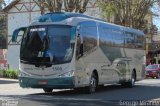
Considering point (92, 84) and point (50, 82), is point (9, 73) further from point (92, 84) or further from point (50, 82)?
point (50, 82)

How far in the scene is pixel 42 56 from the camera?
66.2 ft

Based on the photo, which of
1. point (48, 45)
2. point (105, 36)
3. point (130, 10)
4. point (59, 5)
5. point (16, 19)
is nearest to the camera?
point (48, 45)

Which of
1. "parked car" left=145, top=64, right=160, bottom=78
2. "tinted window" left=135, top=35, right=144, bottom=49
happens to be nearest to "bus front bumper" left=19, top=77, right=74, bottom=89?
"tinted window" left=135, top=35, right=144, bottom=49

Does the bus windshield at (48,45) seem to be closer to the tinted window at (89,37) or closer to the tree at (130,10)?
the tinted window at (89,37)

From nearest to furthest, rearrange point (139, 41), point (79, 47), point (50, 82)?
point (50, 82)
point (79, 47)
point (139, 41)

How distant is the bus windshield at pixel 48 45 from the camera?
65.6 ft

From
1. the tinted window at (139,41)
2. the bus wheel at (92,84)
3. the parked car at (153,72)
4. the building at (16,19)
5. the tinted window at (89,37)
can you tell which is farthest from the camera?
the building at (16,19)

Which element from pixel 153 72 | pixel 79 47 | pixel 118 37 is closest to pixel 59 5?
pixel 118 37

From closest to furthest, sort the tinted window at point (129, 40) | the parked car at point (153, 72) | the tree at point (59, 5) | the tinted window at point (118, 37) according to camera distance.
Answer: the tinted window at point (118, 37), the tinted window at point (129, 40), the tree at point (59, 5), the parked car at point (153, 72)

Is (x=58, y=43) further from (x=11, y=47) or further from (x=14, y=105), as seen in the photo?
(x=11, y=47)

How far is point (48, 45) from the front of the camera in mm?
20172

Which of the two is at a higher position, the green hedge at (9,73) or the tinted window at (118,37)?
the tinted window at (118,37)

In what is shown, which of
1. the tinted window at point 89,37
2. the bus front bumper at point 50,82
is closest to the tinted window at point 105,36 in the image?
the tinted window at point 89,37

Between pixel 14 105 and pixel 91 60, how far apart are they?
6.73 m
